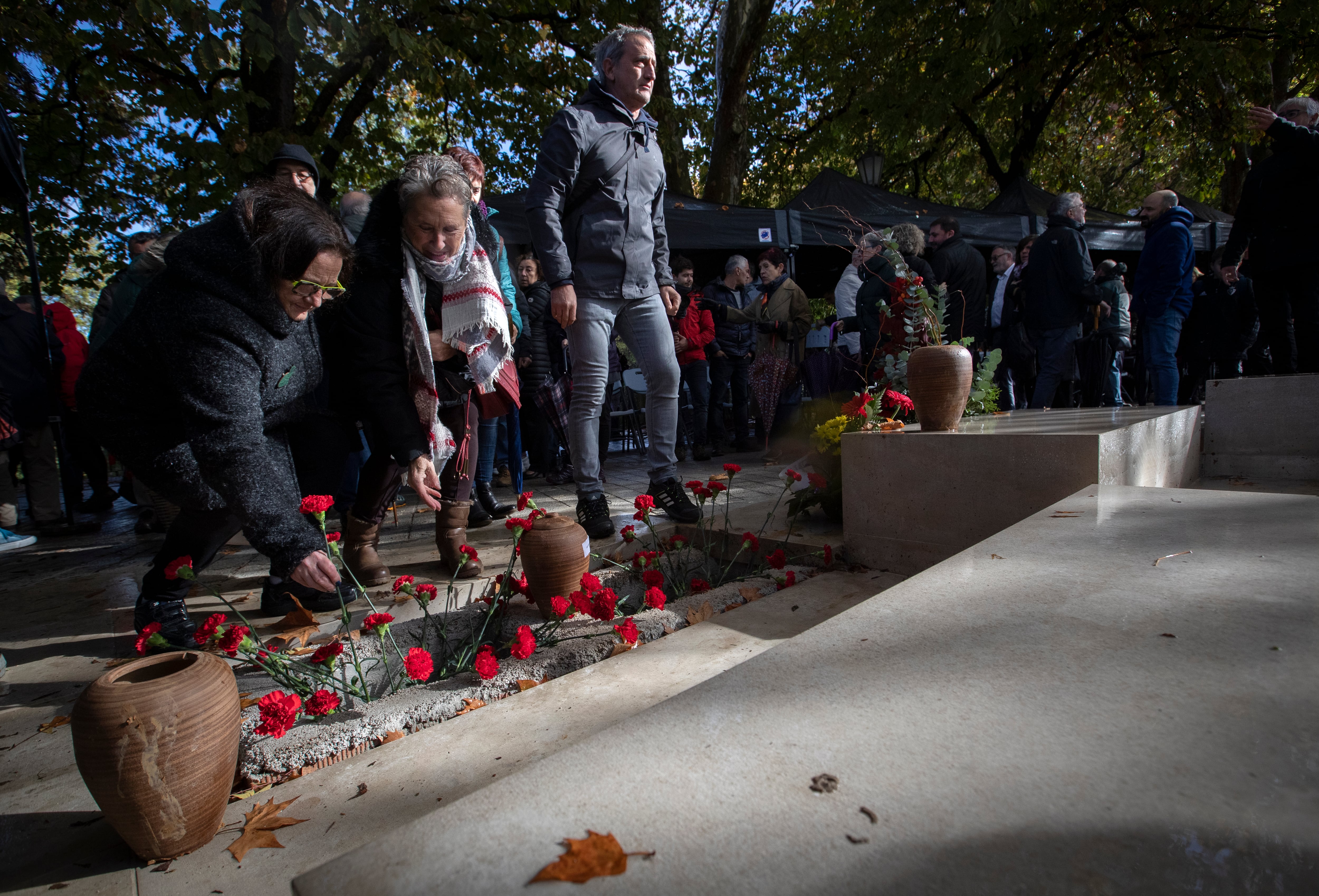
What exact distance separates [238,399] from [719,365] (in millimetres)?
5525

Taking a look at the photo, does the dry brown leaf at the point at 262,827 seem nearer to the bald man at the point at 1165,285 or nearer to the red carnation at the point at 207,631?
the red carnation at the point at 207,631

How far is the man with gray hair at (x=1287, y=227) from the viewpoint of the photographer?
4.53m

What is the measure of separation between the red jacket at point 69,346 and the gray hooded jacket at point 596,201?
533 cm

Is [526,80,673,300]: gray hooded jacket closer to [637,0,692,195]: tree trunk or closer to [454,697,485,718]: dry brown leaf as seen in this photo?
[454,697,485,718]: dry brown leaf

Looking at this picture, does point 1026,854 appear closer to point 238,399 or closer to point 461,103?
point 238,399

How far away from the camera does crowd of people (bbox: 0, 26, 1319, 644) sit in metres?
2.07

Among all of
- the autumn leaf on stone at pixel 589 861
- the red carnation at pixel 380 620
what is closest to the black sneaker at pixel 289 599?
the red carnation at pixel 380 620

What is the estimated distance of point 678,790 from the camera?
0.82m

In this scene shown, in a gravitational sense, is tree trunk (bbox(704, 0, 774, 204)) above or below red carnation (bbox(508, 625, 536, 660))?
above

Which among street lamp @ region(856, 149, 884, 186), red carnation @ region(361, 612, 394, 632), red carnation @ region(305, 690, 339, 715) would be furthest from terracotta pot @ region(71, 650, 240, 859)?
street lamp @ region(856, 149, 884, 186)

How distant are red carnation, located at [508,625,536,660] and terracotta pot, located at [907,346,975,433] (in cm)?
183

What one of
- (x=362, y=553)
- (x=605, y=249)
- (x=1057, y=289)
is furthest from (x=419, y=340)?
(x=1057, y=289)

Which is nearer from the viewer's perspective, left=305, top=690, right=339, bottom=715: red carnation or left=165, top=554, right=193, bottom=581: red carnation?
left=305, top=690, right=339, bottom=715: red carnation

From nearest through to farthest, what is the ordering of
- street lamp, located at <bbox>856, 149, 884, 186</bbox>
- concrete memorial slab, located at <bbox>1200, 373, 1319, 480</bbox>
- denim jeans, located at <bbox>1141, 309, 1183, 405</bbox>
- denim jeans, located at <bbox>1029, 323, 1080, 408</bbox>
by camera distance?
1. concrete memorial slab, located at <bbox>1200, 373, 1319, 480</bbox>
2. denim jeans, located at <bbox>1141, 309, 1183, 405</bbox>
3. denim jeans, located at <bbox>1029, 323, 1080, 408</bbox>
4. street lamp, located at <bbox>856, 149, 884, 186</bbox>
